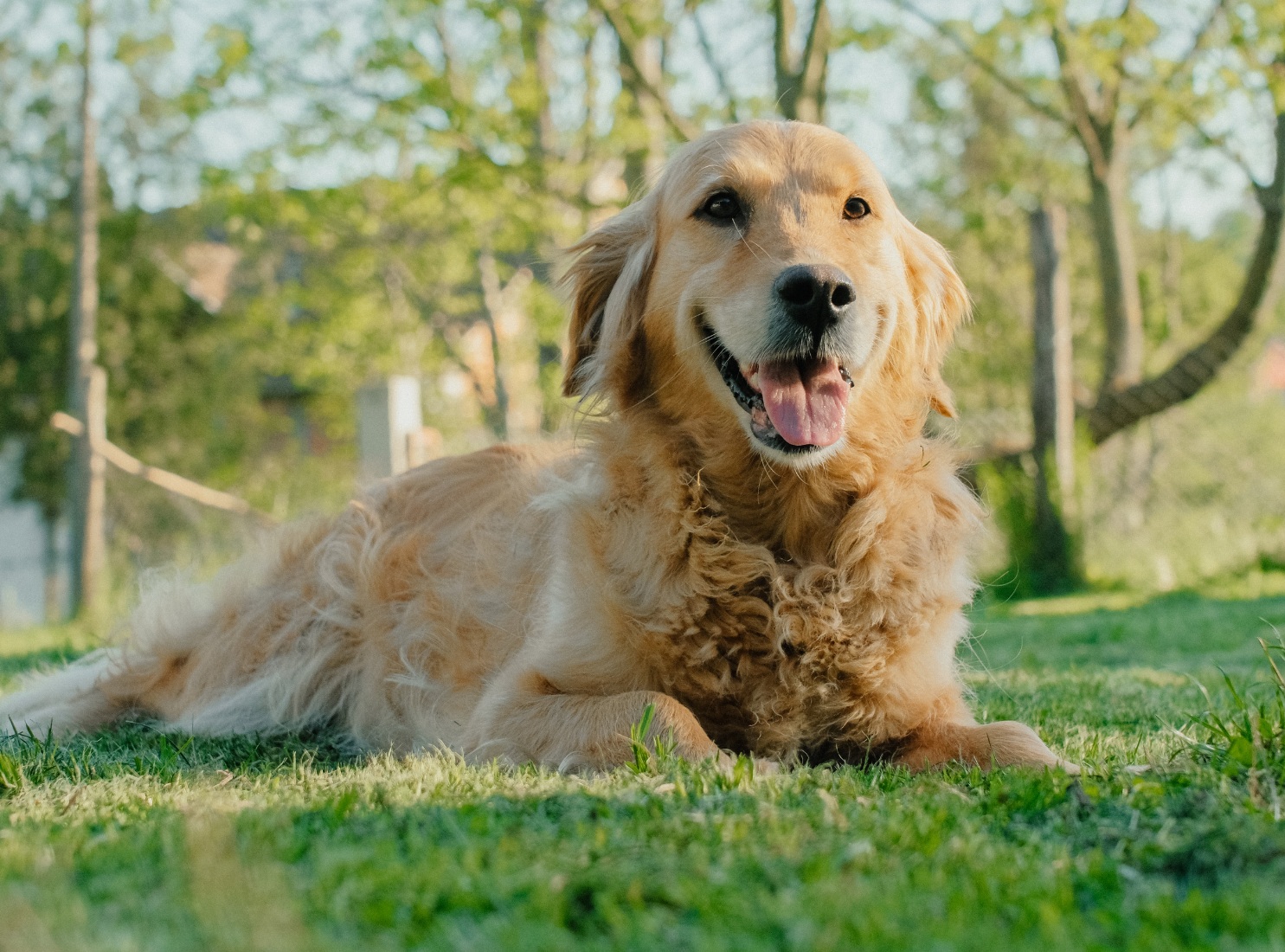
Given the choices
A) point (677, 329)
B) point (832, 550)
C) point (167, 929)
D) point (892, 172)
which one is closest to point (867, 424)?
point (832, 550)

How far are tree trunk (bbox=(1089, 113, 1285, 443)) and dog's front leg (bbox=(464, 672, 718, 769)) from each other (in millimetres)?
10280

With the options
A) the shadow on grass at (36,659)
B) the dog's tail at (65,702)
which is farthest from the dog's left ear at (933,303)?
the shadow on grass at (36,659)

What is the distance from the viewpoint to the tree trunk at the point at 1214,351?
11977 millimetres

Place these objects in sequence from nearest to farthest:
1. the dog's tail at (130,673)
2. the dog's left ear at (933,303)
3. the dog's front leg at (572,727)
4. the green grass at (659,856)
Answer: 1. the green grass at (659,856)
2. the dog's front leg at (572,727)
3. the dog's left ear at (933,303)
4. the dog's tail at (130,673)

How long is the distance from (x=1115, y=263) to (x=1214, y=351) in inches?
104

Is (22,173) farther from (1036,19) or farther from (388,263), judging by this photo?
(1036,19)

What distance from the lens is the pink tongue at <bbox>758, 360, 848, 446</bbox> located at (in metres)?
3.10

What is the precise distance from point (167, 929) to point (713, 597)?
1792 mm

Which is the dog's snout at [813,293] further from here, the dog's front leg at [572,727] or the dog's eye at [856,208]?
the dog's front leg at [572,727]

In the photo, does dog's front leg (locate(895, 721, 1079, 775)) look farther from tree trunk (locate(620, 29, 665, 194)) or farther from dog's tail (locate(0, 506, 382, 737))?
tree trunk (locate(620, 29, 665, 194))

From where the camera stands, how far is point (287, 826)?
1.91 meters

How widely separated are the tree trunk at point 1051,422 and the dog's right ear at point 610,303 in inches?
293

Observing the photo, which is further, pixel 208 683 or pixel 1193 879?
pixel 208 683

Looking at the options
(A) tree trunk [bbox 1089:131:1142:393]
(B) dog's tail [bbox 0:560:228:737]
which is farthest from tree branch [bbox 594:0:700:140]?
(B) dog's tail [bbox 0:560:228:737]
